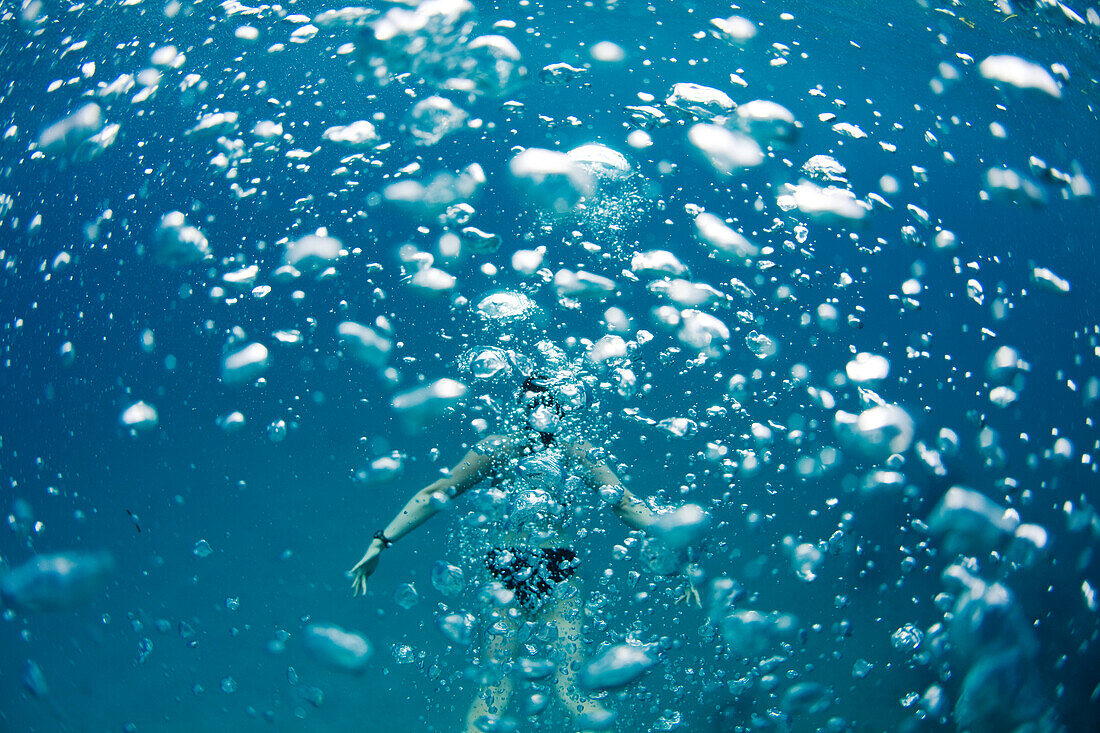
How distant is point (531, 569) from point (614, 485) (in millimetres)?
741

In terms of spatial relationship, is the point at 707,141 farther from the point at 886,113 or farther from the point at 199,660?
the point at 199,660

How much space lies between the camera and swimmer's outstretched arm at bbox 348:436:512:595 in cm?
275

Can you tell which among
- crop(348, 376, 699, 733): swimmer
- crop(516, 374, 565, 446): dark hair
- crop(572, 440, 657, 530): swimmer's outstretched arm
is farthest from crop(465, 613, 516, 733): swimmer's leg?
crop(516, 374, 565, 446): dark hair

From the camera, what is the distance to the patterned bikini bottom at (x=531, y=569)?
349cm

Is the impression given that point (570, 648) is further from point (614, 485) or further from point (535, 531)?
point (614, 485)

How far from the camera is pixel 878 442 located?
356 centimetres

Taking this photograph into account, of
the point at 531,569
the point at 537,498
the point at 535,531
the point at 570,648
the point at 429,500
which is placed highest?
the point at 429,500

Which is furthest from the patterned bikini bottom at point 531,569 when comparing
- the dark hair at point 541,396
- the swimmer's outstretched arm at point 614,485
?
the dark hair at point 541,396

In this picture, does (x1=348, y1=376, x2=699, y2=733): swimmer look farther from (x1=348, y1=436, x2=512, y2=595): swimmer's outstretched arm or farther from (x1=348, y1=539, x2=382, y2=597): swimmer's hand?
(x1=348, y1=539, x2=382, y2=597): swimmer's hand

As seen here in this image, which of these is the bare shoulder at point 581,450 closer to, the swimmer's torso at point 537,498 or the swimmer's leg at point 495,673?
the swimmer's torso at point 537,498

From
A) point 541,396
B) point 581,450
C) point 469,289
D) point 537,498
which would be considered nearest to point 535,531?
point 537,498

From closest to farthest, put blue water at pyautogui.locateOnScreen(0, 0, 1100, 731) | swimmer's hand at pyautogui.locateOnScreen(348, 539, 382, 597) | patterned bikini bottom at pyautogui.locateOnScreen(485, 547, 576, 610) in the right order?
swimmer's hand at pyautogui.locateOnScreen(348, 539, 382, 597) < patterned bikini bottom at pyautogui.locateOnScreen(485, 547, 576, 610) < blue water at pyautogui.locateOnScreen(0, 0, 1100, 731)

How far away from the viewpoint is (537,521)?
3.59 metres

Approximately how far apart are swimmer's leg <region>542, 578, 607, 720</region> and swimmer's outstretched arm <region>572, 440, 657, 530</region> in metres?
0.55
